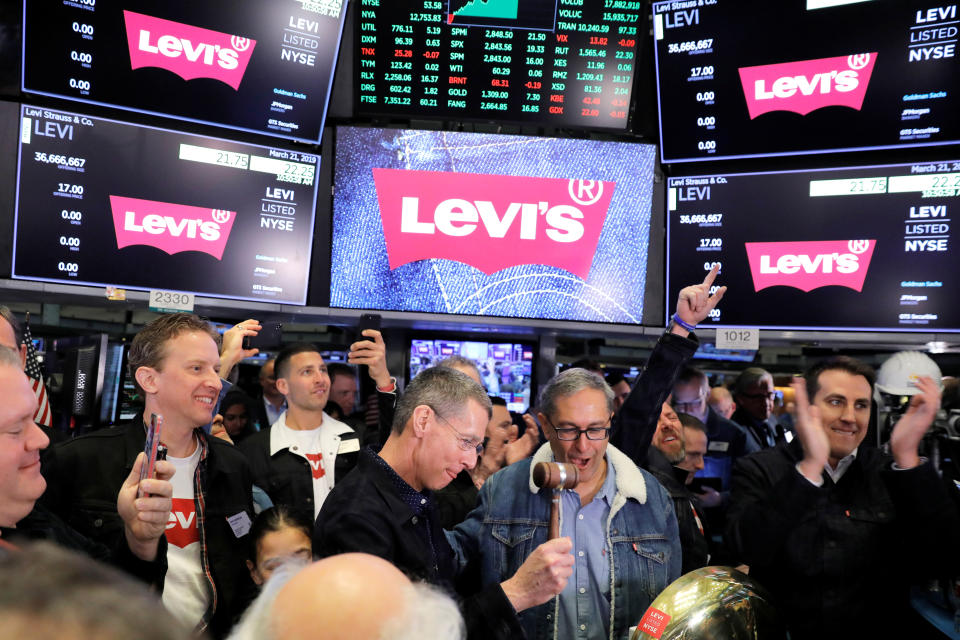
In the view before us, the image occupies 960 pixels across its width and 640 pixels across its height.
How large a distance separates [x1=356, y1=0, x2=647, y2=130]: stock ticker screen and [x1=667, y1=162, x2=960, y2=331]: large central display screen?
937mm

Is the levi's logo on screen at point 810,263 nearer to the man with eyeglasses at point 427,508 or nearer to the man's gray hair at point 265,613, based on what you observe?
the man with eyeglasses at point 427,508

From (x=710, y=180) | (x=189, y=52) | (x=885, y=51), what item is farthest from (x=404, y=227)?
(x=885, y=51)

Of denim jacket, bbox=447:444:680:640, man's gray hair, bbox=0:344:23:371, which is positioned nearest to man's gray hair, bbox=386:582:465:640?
man's gray hair, bbox=0:344:23:371

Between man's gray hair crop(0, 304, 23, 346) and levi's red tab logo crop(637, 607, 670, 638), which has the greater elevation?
man's gray hair crop(0, 304, 23, 346)

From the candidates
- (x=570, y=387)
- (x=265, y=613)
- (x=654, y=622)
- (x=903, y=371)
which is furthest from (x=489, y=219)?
(x=265, y=613)

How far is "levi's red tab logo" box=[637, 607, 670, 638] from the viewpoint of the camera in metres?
2.12


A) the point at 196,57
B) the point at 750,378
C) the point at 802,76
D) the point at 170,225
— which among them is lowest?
the point at 750,378

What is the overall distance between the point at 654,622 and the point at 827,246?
3343 millimetres

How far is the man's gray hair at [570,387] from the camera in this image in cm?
263

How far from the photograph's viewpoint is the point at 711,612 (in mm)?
2152

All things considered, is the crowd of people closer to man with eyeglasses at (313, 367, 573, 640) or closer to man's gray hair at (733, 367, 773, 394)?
man with eyeglasses at (313, 367, 573, 640)

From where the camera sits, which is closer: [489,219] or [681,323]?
[681,323]

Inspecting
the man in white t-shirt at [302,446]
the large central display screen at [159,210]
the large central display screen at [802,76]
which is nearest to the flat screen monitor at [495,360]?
the large central display screen at [159,210]

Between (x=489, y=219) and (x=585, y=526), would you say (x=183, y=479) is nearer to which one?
(x=585, y=526)
